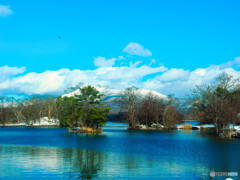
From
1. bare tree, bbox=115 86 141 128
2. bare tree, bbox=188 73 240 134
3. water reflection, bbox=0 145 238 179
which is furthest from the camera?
bare tree, bbox=115 86 141 128

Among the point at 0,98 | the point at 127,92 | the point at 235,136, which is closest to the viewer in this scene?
the point at 235,136

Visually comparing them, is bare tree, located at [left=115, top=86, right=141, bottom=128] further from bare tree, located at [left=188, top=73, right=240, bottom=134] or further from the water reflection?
the water reflection

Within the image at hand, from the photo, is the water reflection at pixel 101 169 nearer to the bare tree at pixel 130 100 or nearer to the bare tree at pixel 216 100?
the bare tree at pixel 216 100

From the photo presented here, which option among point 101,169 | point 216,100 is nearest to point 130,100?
point 216,100

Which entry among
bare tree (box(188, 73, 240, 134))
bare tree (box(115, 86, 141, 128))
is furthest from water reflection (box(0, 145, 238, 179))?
bare tree (box(115, 86, 141, 128))

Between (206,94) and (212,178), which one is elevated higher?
(206,94)

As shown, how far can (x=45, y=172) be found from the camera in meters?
17.0

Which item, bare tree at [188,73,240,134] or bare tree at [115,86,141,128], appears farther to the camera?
bare tree at [115,86,141,128]

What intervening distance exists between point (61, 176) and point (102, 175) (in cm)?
268

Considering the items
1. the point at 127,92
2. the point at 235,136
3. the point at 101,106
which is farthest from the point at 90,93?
the point at 235,136

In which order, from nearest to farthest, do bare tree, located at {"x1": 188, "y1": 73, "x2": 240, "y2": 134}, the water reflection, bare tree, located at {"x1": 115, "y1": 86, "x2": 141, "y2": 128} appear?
the water reflection < bare tree, located at {"x1": 188, "y1": 73, "x2": 240, "y2": 134} < bare tree, located at {"x1": 115, "y1": 86, "x2": 141, "y2": 128}

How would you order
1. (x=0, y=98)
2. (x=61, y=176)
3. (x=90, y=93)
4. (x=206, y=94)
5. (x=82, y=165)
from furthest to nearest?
(x=0, y=98) < (x=90, y=93) < (x=206, y=94) < (x=82, y=165) < (x=61, y=176)

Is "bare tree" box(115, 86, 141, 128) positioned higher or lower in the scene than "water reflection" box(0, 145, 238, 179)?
higher

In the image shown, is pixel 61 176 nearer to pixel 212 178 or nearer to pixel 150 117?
pixel 212 178
